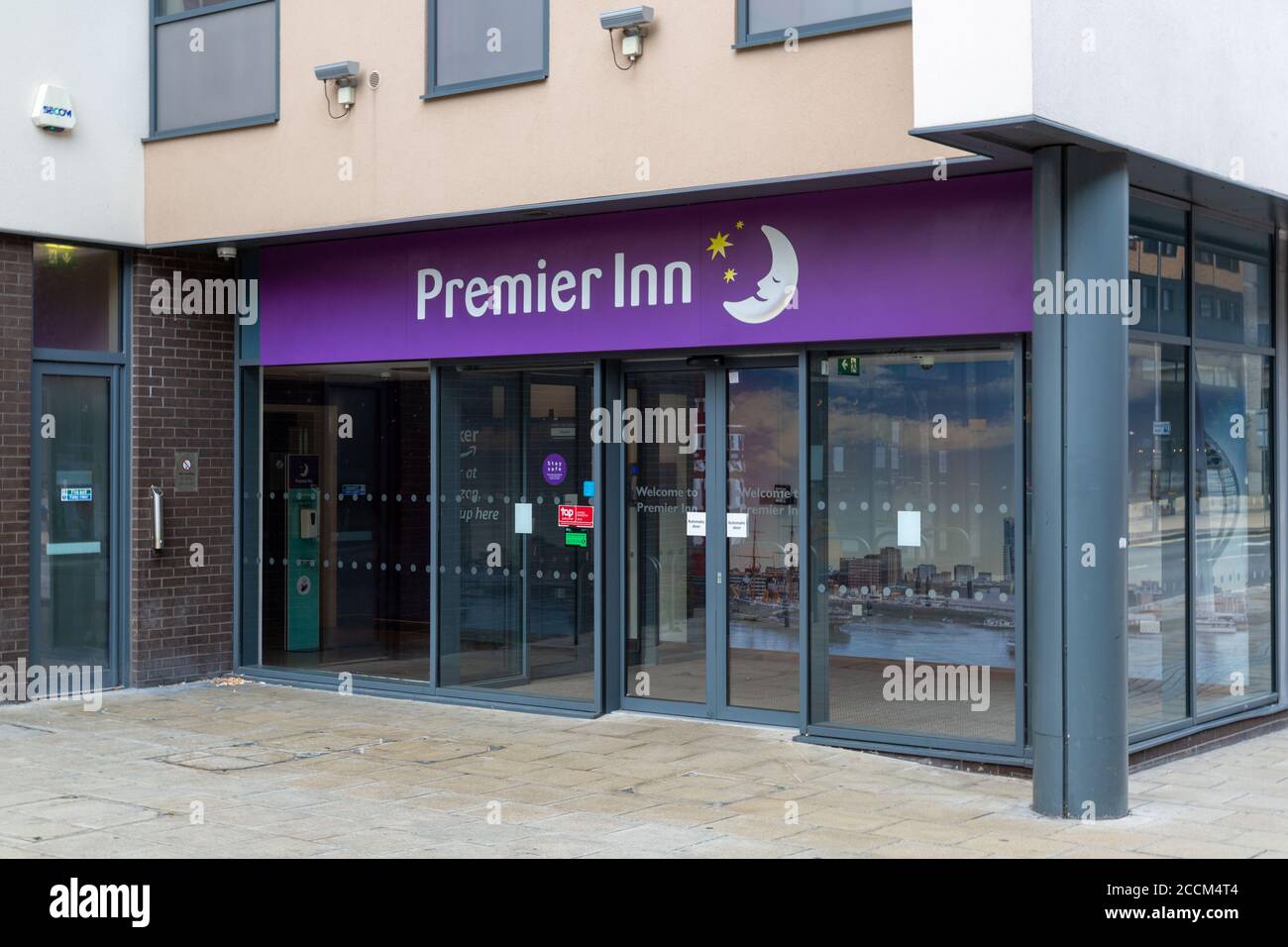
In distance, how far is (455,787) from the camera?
8539 mm

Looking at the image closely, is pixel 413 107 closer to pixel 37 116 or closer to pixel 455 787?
pixel 37 116

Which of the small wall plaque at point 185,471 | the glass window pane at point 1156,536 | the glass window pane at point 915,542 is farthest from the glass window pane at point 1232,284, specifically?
the small wall plaque at point 185,471

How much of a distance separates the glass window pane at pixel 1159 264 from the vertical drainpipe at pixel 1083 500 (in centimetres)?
130

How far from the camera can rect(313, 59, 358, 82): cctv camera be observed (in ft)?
36.1

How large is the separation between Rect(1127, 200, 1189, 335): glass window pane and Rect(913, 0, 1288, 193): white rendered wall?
541 mm

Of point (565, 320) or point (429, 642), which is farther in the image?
point (429, 642)

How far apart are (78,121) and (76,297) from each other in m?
1.40

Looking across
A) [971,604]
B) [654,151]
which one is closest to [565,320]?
[654,151]

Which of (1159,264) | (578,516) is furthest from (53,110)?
(1159,264)

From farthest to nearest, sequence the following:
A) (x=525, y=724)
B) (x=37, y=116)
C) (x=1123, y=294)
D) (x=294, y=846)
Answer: (x=37, y=116)
(x=525, y=724)
(x=1123, y=294)
(x=294, y=846)

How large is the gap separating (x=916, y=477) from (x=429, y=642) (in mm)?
4304

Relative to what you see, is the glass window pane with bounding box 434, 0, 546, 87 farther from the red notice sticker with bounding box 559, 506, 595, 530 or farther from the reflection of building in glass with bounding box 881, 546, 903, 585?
the reflection of building in glass with bounding box 881, 546, 903, 585

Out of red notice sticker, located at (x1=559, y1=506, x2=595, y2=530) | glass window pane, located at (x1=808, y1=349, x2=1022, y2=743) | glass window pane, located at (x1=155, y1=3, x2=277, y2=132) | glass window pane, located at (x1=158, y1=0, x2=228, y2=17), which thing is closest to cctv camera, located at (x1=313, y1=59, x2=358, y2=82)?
glass window pane, located at (x1=155, y1=3, x2=277, y2=132)

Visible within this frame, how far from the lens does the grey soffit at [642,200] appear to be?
8641 mm
